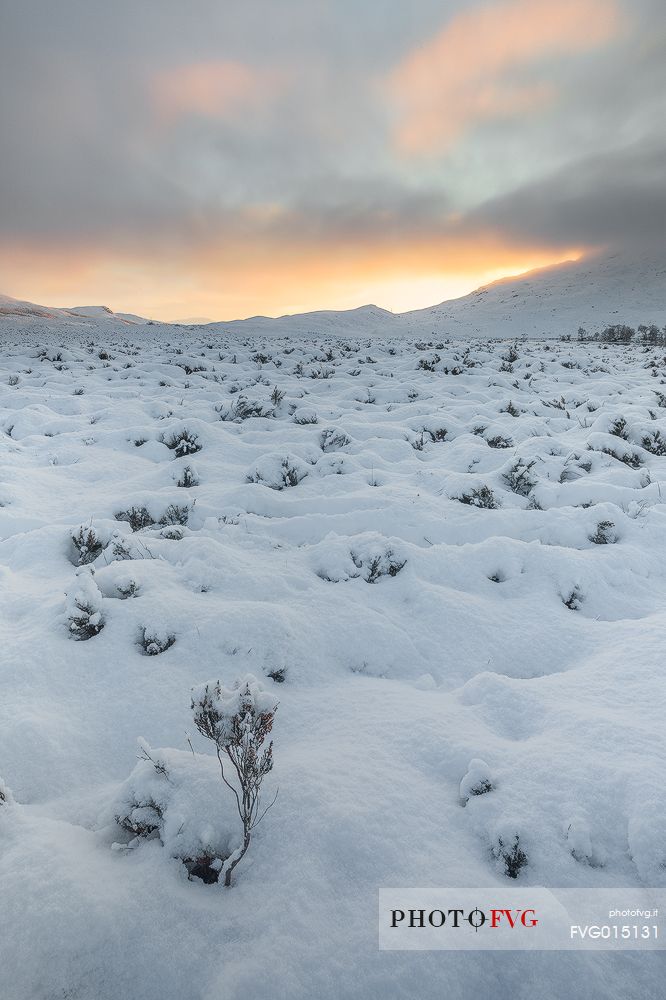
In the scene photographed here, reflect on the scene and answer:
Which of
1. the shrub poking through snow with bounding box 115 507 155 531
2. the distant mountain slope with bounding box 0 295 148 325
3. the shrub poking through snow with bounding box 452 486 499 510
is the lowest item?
the shrub poking through snow with bounding box 115 507 155 531

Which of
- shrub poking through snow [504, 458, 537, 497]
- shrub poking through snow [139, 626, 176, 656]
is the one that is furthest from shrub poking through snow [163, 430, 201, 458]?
shrub poking through snow [504, 458, 537, 497]

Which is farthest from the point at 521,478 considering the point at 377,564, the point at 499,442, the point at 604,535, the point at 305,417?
the point at 305,417

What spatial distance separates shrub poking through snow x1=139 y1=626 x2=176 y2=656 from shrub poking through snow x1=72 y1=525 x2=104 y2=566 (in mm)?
1246

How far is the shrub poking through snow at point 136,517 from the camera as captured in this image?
4.40 metres

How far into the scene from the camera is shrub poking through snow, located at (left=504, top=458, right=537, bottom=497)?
16.7ft

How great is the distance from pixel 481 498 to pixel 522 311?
202 feet

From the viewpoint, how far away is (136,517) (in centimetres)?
445

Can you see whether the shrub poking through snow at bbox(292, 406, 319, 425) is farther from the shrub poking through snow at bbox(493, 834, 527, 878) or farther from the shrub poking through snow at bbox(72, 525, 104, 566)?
the shrub poking through snow at bbox(493, 834, 527, 878)

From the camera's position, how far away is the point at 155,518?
448cm

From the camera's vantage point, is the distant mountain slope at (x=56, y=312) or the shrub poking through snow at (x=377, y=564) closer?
the shrub poking through snow at (x=377, y=564)

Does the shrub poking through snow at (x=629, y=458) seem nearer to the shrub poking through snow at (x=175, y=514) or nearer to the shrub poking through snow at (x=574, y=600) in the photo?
the shrub poking through snow at (x=574, y=600)

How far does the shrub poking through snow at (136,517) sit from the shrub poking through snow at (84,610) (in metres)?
1.42

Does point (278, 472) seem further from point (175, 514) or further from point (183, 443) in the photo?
point (183, 443)

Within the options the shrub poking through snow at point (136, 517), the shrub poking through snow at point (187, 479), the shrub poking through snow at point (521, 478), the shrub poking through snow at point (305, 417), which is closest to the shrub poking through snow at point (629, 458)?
the shrub poking through snow at point (521, 478)
